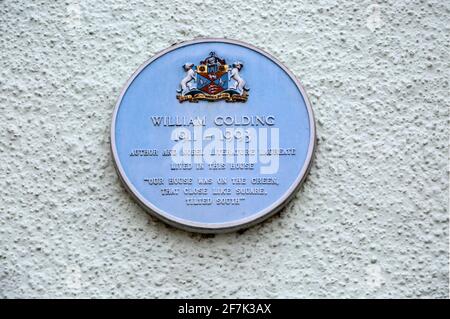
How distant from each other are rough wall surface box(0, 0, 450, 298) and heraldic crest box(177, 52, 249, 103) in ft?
0.54

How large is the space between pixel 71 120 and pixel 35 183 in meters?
0.33

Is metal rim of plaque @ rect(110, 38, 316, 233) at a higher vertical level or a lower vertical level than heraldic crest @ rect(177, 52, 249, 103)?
lower

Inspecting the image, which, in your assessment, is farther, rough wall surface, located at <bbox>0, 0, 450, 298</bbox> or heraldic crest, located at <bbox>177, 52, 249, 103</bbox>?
heraldic crest, located at <bbox>177, 52, 249, 103</bbox>

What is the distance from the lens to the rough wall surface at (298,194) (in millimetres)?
2723

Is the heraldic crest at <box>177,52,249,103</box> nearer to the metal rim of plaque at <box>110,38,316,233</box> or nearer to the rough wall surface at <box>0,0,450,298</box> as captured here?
the rough wall surface at <box>0,0,450,298</box>

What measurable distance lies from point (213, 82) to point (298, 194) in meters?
0.65

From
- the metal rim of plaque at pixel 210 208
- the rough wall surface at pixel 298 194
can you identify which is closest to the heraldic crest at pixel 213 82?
the rough wall surface at pixel 298 194

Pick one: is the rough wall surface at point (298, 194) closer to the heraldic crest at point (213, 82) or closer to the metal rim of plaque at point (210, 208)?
the metal rim of plaque at point (210, 208)

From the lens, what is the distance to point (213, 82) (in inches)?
113

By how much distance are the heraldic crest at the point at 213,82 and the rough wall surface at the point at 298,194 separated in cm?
16

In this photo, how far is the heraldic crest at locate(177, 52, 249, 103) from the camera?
286 centimetres

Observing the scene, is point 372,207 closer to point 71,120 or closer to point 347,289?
point 347,289

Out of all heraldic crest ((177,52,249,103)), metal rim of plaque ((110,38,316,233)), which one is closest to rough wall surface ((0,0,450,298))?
metal rim of plaque ((110,38,316,233))
